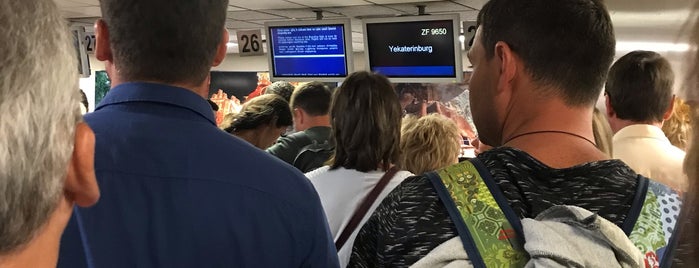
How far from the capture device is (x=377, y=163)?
2369mm

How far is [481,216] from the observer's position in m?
0.98

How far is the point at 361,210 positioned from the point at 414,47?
3.82m

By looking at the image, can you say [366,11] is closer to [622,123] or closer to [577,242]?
[622,123]

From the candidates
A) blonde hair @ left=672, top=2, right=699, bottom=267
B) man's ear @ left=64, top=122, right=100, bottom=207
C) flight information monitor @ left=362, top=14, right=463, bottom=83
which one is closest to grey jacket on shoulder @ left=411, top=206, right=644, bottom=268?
blonde hair @ left=672, top=2, right=699, bottom=267

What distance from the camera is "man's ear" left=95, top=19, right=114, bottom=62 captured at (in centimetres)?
127

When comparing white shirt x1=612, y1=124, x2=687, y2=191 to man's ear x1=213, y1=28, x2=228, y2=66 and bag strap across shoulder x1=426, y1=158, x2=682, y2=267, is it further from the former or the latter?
man's ear x1=213, y1=28, x2=228, y2=66

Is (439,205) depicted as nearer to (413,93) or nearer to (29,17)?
(29,17)

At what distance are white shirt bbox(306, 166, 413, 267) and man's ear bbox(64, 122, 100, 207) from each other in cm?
170

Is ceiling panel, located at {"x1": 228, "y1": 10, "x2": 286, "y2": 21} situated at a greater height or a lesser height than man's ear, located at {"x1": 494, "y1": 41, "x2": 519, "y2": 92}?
greater

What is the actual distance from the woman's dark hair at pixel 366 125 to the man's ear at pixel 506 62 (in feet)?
3.95

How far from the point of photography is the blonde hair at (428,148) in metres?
2.84

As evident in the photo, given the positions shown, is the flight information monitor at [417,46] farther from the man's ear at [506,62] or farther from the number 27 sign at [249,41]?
the man's ear at [506,62]

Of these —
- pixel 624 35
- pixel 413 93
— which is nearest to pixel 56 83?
pixel 624 35

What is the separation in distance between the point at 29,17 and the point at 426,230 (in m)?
0.69
